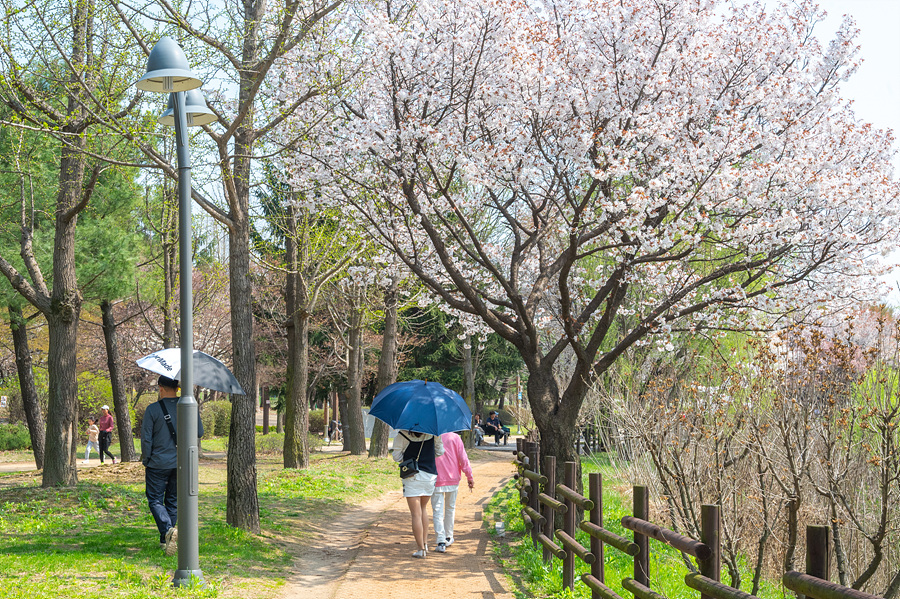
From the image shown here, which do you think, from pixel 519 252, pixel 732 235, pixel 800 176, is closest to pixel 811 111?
pixel 800 176

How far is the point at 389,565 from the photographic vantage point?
8195mm

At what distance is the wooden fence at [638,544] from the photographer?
3.16 m

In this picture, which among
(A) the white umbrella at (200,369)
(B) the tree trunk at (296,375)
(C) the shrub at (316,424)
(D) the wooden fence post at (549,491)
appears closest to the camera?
(A) the white umbrella at (200,369)

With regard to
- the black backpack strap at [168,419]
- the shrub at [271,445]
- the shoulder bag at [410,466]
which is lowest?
the shrub at [271,445]

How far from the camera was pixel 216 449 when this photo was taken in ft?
95.0

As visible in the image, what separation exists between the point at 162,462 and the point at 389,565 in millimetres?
2587

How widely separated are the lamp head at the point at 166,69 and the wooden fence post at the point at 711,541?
5206 mm

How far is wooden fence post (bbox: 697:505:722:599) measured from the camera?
13.5 ft

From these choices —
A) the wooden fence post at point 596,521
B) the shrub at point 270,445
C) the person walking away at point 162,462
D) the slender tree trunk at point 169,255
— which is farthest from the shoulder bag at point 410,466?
the shrub at point 270,445

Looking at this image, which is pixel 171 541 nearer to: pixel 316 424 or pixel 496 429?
pixel 496 429

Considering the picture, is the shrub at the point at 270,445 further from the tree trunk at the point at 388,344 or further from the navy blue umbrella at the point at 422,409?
the navy blue umbrella at the point at 422,409

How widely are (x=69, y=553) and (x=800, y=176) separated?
941 centimetres

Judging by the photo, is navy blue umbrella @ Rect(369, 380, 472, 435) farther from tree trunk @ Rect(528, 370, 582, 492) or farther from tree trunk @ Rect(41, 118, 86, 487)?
tree trunk @ Rect(41, 118, 86, 487)

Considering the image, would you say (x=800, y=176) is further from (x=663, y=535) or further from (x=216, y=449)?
(x=216, y=449)
